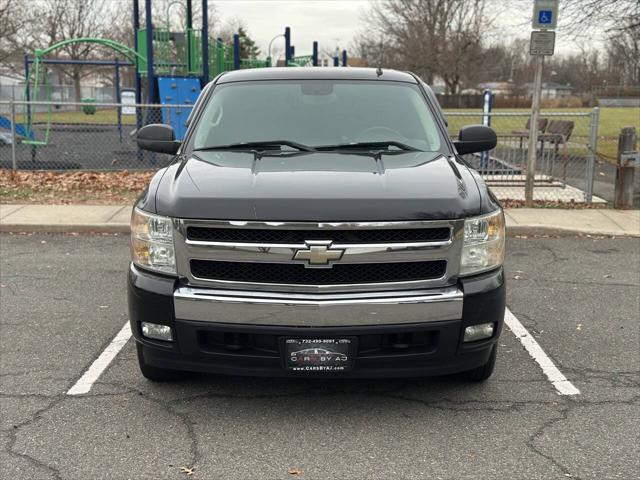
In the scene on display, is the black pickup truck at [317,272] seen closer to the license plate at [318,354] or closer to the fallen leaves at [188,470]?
the license plate at [318,354]

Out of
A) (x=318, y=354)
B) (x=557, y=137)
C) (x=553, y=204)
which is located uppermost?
(x=557, y=137)

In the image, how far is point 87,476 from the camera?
119 inches

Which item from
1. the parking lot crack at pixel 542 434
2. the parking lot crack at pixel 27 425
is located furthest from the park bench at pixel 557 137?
the parking lot crack at pixel 27 425

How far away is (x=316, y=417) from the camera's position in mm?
3609

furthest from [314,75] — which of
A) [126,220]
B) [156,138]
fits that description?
[126,220]

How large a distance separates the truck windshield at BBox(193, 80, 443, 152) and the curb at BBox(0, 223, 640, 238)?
4.12 m

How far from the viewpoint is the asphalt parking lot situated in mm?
3145

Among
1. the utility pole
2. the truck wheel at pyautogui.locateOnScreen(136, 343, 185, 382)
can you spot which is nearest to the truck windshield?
the truck wheel at pyautogui.locateOnScreen(136, 343, 185, 382)

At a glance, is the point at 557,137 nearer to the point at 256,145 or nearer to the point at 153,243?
the point at 256,145

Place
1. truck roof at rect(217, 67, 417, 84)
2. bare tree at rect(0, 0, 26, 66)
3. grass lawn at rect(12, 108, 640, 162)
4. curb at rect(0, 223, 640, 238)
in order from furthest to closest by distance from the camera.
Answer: bare tree at rect(0, 0, 26, 66) < grass lawn at rect(12, 108, 640, 162) < curb at rect(0, 223, 640, 238) < truck roof at rect(217, 67, 417, 84)

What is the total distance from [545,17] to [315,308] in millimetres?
7230

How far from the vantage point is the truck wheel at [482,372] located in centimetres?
391

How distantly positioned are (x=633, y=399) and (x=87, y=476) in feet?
9.85

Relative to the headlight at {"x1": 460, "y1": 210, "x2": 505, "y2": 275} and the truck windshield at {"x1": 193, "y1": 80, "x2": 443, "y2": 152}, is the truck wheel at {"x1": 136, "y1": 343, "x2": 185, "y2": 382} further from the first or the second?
the headlight at {"x1": 460, "y1": 210, "x2": 505, "y2": 275}
